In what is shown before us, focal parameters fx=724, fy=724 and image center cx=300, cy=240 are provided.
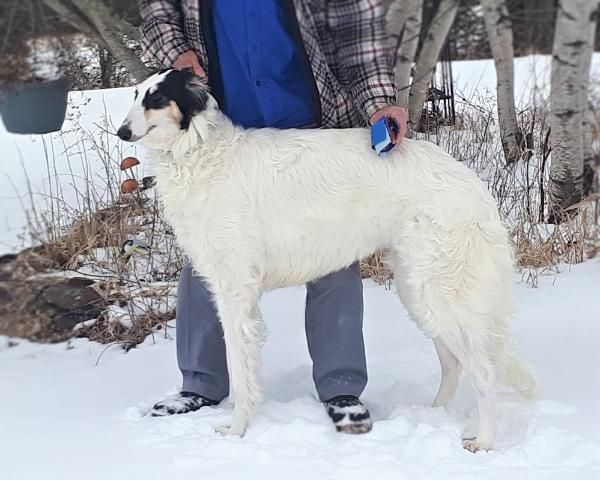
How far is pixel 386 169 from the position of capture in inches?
97.6

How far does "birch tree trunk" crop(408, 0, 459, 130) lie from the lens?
4371 mm

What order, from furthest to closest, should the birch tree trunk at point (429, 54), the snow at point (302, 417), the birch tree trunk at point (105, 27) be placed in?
the birch tree trunk at point (429, 54), the birch tree trunk at point (105, 27), the snow at point (302, 417)

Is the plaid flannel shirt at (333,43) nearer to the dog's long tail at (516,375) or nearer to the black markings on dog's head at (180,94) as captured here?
the black markings on dog's head at (180,94)

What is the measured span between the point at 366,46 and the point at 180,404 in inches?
60.6

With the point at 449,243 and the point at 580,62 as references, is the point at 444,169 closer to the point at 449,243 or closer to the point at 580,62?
the point at 449,243

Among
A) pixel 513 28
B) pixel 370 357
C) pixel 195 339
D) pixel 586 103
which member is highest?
pixel 513 28

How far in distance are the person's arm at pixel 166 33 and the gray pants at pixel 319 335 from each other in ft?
2.66

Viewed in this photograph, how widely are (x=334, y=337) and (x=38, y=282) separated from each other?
210cm

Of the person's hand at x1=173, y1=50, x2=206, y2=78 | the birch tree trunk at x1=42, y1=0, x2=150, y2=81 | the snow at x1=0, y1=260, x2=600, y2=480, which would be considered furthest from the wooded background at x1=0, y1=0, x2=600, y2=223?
the person's hand at x1=173, y1=50, x2=206, y2=78

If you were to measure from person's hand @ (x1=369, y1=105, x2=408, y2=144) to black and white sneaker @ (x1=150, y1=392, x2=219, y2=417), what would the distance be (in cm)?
128

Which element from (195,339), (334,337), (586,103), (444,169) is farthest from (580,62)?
(195,339)

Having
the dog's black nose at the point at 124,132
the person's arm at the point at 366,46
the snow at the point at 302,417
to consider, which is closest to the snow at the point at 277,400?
the snow at the point at 302,417

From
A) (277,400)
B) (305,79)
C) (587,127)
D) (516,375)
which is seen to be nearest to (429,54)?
(587,127)

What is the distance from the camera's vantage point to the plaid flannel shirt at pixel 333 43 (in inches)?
104
